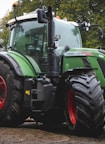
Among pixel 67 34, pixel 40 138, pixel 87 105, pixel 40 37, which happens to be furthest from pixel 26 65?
pixel 87 105

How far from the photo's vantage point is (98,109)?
24.5ft

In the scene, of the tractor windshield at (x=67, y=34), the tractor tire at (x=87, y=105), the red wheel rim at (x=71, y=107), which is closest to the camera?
the tractor tire at (x=87, y=105)

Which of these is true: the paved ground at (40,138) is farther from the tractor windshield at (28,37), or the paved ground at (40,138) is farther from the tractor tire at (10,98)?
the tractor windshield at (28,37)

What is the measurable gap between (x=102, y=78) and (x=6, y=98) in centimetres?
233

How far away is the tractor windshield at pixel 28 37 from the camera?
9680mm

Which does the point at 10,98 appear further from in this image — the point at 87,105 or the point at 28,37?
the point at 87,105

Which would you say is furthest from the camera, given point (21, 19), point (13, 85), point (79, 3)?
point (79, 3)

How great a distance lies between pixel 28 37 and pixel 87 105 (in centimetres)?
316

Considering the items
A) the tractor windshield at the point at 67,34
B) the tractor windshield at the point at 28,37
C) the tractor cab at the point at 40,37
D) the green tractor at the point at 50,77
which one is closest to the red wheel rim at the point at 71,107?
the green tractor at the point at 50,77

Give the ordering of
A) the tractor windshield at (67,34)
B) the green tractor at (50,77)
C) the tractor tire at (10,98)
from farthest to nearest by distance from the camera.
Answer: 1. the tractor windshield at (67,34)
2. the tractor tire at (10,98)
3. the green tractor at (50,77)

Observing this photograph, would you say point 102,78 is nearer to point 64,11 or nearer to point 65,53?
point 65,53

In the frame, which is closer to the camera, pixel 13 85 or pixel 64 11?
pixel 13 85

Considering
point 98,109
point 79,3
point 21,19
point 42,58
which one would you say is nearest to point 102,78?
point 98,109

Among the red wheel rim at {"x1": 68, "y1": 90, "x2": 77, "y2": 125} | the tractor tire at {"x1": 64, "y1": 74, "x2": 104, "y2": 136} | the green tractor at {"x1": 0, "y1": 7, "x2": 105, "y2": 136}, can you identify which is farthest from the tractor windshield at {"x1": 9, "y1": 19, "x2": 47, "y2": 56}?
the tractor tire at {"x1": 64, "y1": 74, "x2": 104, "y2": 136}
